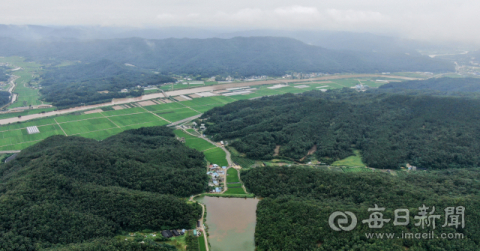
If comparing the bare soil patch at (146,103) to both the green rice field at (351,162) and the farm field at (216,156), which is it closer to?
the farm field at (216,156)

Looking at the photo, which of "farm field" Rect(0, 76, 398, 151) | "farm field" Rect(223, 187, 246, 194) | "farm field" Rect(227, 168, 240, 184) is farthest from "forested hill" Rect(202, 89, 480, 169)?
"farm field" Rect(223, 187, 246, 194)

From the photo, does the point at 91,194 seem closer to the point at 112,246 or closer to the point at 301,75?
the point at 112,246

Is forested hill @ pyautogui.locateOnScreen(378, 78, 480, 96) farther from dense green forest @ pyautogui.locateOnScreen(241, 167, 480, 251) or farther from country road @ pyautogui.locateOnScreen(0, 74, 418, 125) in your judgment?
dense green forest @ pyautogui.locateOnScreen(241, 167, 480, 251)

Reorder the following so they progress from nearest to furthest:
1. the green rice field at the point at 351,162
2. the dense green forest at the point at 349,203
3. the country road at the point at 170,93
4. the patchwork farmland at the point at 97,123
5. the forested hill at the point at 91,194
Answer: the dense green forest at the point at 349,203 → the forested hill at the point at 91,194 → the green rice field at the point at 351,162 → the patchwork farmland at the point at 97,123 → the country road at the point at 170,93

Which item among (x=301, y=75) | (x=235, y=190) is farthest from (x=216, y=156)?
(x=301, y=75)

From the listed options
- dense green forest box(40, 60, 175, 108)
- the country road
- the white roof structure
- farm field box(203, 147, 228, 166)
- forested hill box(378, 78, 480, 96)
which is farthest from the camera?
forested hill box(378, 78, 480, 96)

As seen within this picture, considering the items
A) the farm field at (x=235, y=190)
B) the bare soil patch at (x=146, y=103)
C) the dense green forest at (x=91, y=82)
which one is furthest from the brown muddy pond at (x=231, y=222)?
the dense green forest at (x=91, y=82)

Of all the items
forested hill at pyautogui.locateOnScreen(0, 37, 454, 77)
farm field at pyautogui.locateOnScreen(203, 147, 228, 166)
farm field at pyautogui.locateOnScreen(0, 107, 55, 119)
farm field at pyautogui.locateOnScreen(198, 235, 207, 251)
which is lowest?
farm field at pyautogui.locateOnScreen(198, 235, 207, 251)
